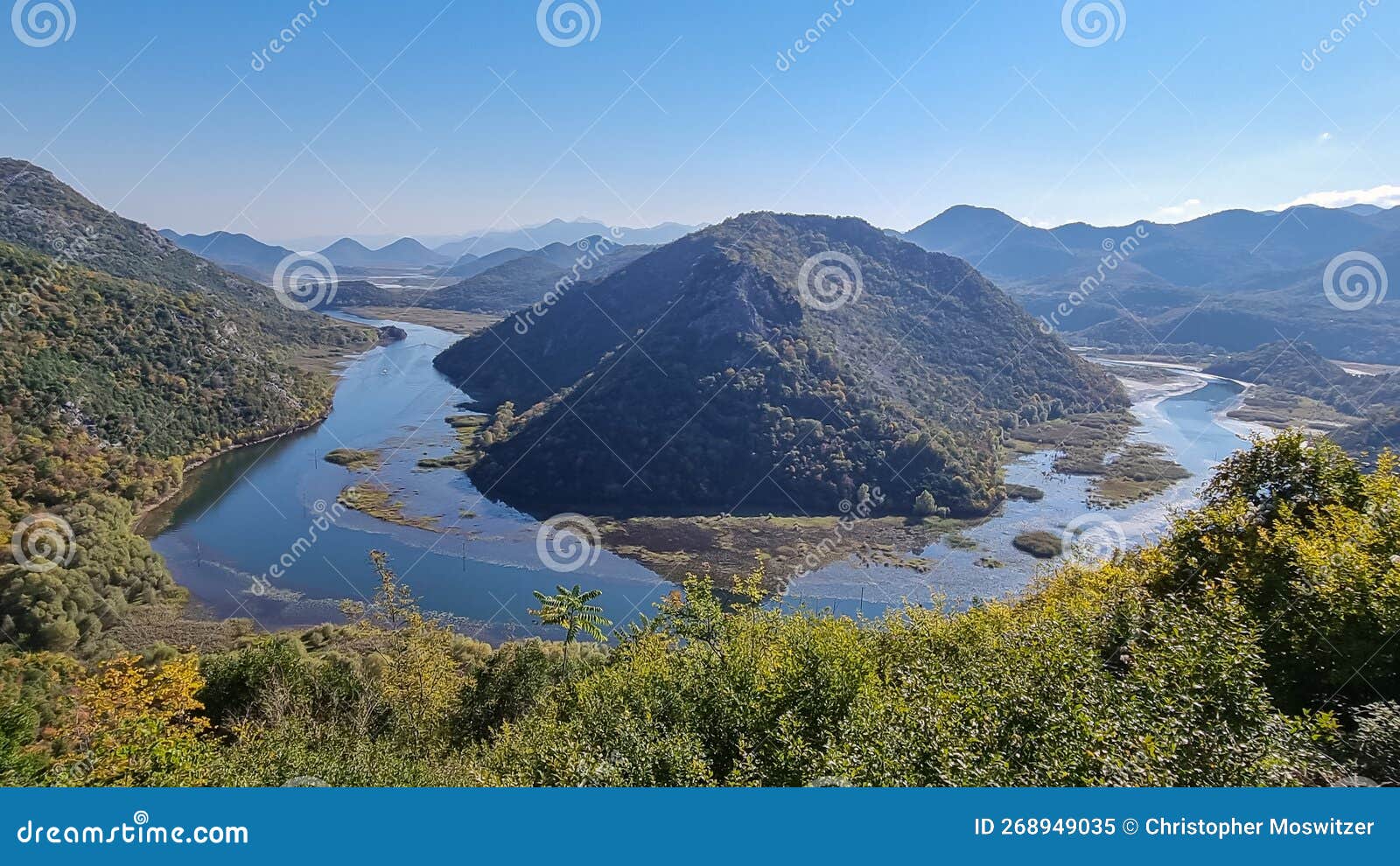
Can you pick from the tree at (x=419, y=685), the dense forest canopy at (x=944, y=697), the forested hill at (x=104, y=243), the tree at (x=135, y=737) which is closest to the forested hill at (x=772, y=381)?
the tree at (x=419, y=685)

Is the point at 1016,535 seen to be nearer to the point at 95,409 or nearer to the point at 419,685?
the point at 419,685

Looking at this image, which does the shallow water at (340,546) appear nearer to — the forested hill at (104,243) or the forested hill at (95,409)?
the forested hill at (95,409)

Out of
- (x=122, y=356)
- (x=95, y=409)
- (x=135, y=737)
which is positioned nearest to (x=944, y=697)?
(x=135, y=737)

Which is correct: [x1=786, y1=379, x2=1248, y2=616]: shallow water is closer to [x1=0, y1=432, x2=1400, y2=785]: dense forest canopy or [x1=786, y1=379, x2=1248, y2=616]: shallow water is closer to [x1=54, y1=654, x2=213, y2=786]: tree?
[x1=0, y1=432, x2=1400, y2=785]: dense forest canopy

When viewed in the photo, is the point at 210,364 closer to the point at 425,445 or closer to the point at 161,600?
the point at 425,445

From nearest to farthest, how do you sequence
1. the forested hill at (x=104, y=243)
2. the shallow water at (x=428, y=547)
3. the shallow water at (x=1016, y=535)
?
the shallow water at (x=428, y=547)
the shallow water at (x=1016, y=535)
the forested hill at (x=104, y=243)

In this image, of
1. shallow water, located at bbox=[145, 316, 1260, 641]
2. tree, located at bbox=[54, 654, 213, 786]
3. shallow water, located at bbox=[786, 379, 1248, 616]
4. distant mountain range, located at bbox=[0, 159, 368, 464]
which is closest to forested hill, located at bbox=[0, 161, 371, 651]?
distant mountain range, located at bbox=[0, 159, 368, 464]
